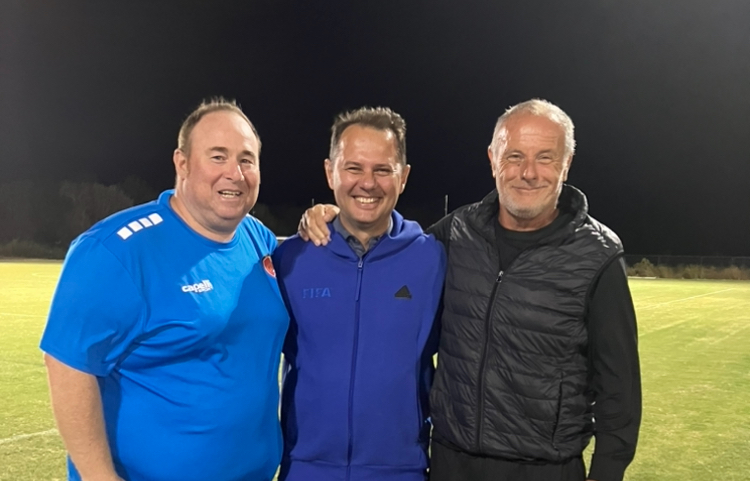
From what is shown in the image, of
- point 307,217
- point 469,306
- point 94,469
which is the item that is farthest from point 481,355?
point 94,469

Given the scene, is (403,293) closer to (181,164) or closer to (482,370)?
(482,370)

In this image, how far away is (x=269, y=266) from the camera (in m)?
2.55

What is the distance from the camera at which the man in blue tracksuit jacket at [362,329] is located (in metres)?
2.33

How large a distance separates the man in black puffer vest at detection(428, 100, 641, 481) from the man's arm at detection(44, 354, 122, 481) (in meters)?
1.23

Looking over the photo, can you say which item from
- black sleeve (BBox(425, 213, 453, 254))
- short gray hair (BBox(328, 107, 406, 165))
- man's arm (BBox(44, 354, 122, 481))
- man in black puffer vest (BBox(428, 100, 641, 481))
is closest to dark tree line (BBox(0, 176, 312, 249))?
black sleeve (BBox(425, 213, 453, 254))

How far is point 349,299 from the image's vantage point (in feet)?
7.88

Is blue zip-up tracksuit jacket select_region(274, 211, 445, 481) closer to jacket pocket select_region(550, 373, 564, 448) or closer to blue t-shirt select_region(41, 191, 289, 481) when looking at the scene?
blue t-shirt select_region(41, 191, 289, 481)

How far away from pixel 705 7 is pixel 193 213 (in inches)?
1598

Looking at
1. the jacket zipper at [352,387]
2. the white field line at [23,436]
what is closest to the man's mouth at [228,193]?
the jacket zipper at [352,387]

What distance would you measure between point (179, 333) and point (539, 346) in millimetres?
1299

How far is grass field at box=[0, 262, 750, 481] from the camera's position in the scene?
171 inches

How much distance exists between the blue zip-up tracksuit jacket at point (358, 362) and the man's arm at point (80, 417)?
72 centimetres

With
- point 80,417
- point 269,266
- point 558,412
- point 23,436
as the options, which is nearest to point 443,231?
point 269,266

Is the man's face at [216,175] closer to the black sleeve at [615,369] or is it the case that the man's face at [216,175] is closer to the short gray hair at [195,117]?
the short gray hair at [195,117]
